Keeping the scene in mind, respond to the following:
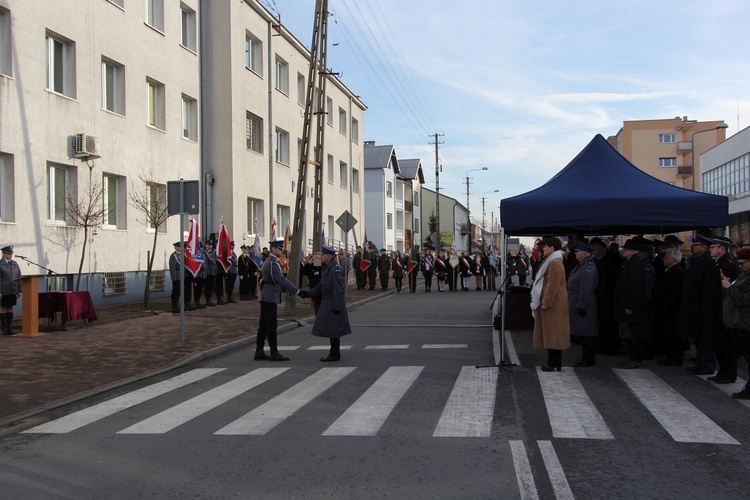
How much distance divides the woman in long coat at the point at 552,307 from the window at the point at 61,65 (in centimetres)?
1328

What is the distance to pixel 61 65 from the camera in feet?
56.2

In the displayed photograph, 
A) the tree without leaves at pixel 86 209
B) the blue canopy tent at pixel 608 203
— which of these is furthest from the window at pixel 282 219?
the blue canopy tent at pixel 608 203

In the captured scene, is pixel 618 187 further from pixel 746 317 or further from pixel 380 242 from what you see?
pixel 380 242

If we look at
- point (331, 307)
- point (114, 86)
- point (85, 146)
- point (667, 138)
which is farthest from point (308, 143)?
point (667, 138)

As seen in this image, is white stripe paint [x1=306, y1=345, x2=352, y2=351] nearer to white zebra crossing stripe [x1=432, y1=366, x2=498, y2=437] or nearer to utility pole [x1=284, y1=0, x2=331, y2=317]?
white zebra crossing stripe [x1=432, y1=366, x2=498, y2=437]

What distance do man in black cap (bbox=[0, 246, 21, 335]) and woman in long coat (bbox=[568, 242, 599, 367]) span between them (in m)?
10.1

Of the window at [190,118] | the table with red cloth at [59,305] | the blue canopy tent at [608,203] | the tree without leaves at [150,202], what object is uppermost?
the window at [190,118]

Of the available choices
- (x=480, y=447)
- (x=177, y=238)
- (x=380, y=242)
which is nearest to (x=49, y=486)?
(x=480, y=447)

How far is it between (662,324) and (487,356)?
8.53 ft

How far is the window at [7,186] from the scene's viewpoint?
49.6ft

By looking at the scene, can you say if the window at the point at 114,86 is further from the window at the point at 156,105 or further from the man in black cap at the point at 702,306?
the man in black cap at the point at 702,306

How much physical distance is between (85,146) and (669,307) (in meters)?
13.9

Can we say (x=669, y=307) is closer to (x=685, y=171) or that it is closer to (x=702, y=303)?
(x=702, y=303)

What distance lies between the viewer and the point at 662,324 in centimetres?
984
